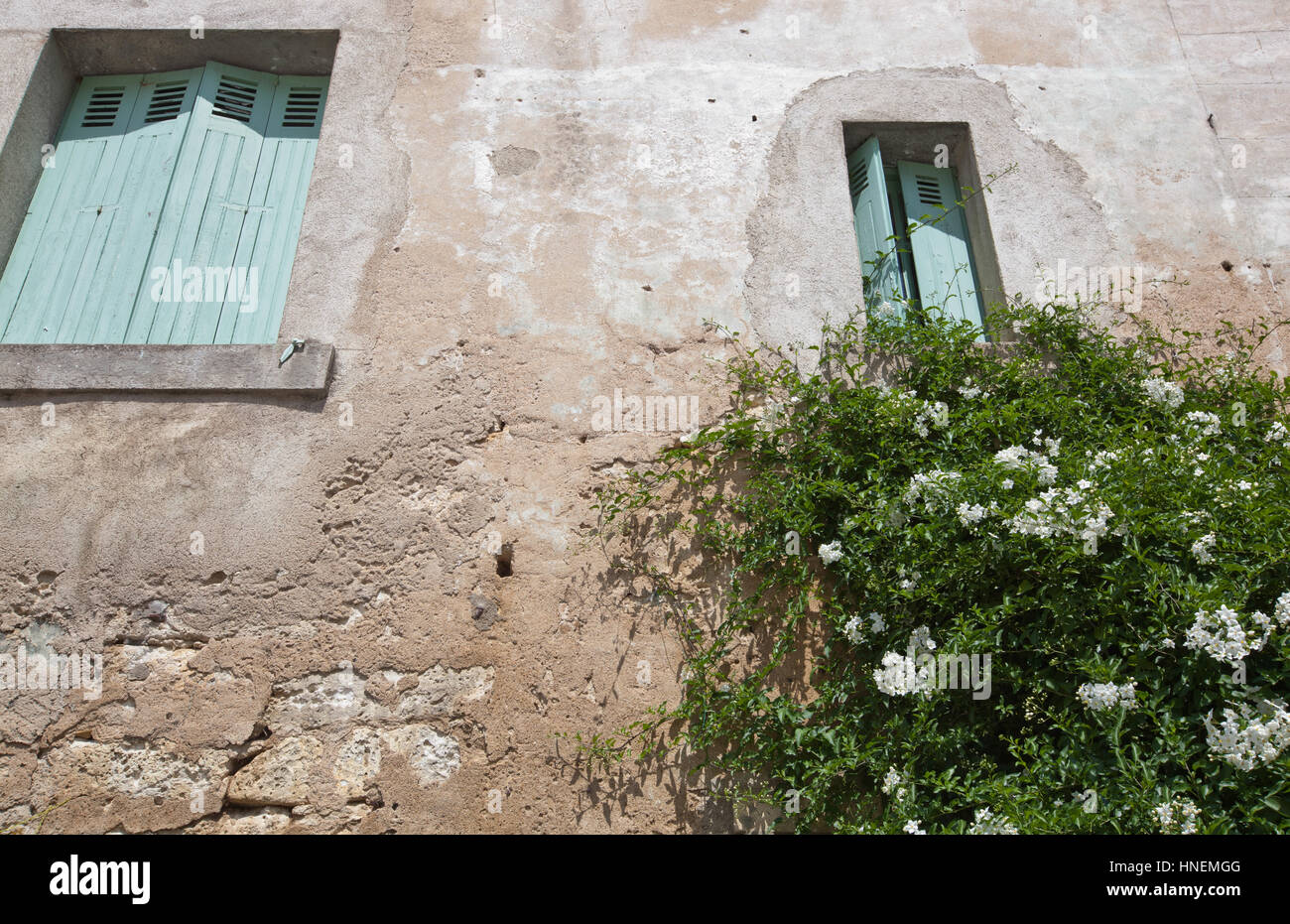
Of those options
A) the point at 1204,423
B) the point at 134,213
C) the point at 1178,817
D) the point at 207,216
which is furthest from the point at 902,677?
the point at 134,213

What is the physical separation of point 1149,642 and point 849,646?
3.45ft

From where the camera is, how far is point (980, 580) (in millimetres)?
3250

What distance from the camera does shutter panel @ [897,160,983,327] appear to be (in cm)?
442

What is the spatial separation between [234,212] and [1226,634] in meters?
4.64

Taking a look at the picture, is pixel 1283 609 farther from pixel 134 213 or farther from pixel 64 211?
pixel 64 211

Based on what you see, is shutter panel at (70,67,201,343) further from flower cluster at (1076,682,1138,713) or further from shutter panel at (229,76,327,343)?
flower cluster at (1076,682,1138,713)

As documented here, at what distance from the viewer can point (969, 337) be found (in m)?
3.95

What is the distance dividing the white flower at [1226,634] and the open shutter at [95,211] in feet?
14.9

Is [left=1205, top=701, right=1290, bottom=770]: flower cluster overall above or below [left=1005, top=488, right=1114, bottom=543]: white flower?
below

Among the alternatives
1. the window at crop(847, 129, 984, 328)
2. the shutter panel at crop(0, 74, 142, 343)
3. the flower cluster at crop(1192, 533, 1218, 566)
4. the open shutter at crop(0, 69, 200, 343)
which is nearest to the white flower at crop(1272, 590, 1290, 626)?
the flower cluster at crop(1192, 533, 1218, 566)

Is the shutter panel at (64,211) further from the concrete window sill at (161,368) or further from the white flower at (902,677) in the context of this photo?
the white flower at (902,677)

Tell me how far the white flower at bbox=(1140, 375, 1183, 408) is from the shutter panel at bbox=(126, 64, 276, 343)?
13.7 ft

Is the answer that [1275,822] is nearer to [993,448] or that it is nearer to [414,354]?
[993,448]

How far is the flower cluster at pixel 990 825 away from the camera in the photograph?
109 inches
